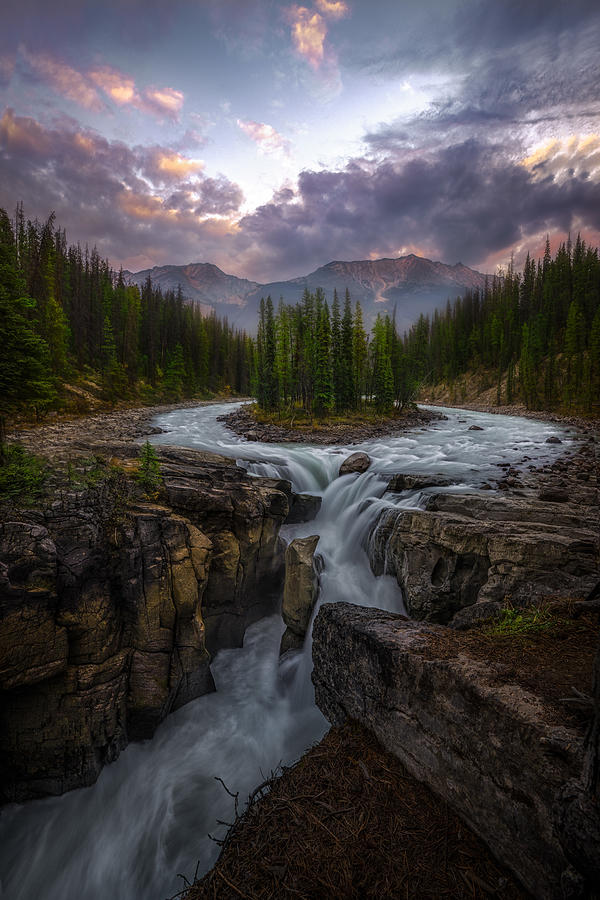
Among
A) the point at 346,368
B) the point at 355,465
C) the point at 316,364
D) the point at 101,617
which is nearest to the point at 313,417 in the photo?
the point at 316,364

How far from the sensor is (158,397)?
55188 millimetres

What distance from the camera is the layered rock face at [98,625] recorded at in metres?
5.98

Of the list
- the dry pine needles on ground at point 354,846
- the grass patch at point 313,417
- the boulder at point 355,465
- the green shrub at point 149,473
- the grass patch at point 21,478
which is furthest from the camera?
the grass patch at point 313,417

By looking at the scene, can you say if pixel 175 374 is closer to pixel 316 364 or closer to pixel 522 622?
pixel 316 364

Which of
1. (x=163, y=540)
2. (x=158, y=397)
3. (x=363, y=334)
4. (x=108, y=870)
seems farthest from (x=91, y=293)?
(x=108, y=870)

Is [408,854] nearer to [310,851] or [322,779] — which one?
[310,851]

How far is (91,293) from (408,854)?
6575cm

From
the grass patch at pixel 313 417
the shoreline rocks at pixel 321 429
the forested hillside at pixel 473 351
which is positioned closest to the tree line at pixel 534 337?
the forested hillside at pixel 473 351

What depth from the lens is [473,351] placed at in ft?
266

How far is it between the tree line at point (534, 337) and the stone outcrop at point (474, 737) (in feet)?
157

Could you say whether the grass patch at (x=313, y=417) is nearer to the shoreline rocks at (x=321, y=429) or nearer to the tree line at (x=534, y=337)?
the shoreline rocks at (x=321, y=429)

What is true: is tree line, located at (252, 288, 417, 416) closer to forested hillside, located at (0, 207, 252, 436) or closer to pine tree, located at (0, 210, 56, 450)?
forested hillside, located at (0, 207, 252, 436)

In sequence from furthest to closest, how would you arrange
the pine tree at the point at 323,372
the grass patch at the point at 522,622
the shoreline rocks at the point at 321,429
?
the pine tree at the point at 323,372 < the shoreline rocks at the point at 321,429 < the grass patch at the point at 522,622

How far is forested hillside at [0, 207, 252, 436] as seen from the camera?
11.2 m
